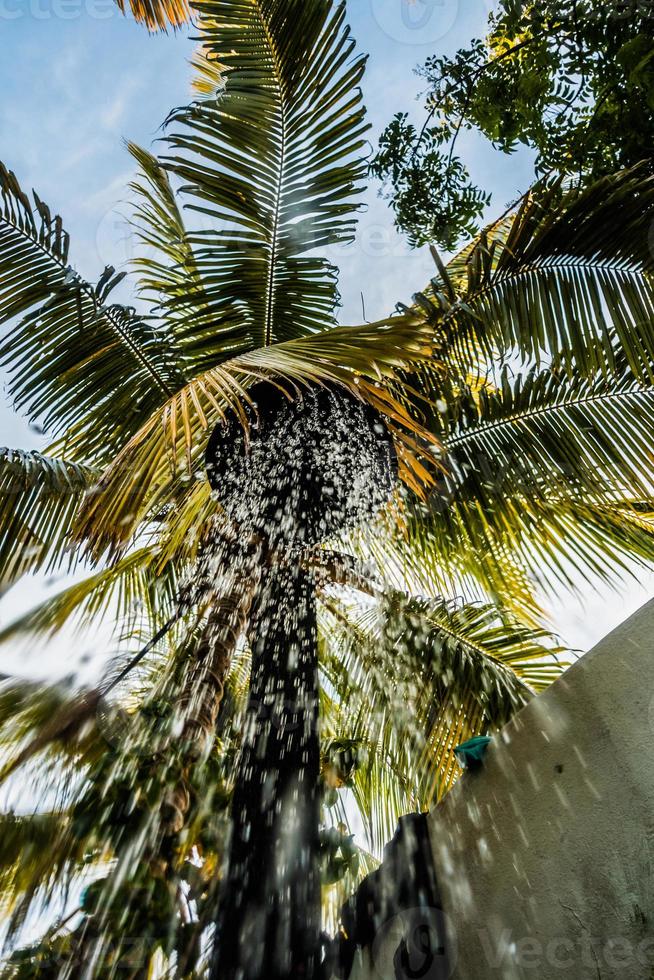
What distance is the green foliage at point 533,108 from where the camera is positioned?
352 cm

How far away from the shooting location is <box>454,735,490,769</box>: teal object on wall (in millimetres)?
2205

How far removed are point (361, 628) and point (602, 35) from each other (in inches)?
178

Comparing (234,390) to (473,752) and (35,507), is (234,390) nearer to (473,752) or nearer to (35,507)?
(473,752)

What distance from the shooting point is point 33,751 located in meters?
3.12

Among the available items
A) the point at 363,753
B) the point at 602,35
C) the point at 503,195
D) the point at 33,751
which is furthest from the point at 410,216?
the point at 33,751

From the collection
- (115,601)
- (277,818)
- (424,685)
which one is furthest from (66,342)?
(424,685)

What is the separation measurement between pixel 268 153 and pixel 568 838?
3354 millimetres

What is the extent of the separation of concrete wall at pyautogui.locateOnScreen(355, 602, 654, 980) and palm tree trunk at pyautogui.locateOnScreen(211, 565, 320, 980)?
451 mm

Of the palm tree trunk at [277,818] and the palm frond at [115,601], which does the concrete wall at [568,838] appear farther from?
the palm frond at [115,601]
